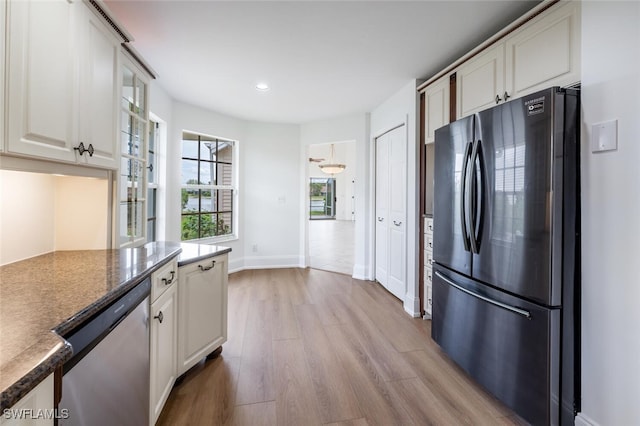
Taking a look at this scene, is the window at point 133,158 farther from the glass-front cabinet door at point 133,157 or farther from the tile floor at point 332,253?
the tile floor at point 332,253

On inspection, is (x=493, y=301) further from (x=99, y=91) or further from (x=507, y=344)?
(x=99, y=91)

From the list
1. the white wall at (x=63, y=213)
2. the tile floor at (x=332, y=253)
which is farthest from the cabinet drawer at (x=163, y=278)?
the tile floor at (x=332, y=253)

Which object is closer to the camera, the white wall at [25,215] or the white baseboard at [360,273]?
the white wall at [25,215]

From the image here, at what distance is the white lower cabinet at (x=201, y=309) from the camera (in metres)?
1.81

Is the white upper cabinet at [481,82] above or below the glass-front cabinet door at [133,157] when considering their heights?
above

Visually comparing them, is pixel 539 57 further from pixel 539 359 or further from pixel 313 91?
pixel 313 91

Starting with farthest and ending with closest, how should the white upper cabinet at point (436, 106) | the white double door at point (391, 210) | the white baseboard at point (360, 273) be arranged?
the white baseboard at point (360, 273), the white double door at point (391, 210), the white upper cabinet at point (436, 106)

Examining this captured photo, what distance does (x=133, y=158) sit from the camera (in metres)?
2.00

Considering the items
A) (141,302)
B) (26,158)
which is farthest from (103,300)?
(26,158)

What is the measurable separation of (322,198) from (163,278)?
45.2 ft

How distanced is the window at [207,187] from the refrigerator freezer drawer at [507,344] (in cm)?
346

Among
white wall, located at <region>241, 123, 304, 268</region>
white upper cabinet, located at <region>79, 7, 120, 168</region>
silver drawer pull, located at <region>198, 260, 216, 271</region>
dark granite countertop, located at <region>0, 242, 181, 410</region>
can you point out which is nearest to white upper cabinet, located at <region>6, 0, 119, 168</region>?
white upper cabinet, located at <region>79, 7, 120, 168</region>

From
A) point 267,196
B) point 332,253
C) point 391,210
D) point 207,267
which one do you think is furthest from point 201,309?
point 332,253

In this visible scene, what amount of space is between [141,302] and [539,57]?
2.55m
